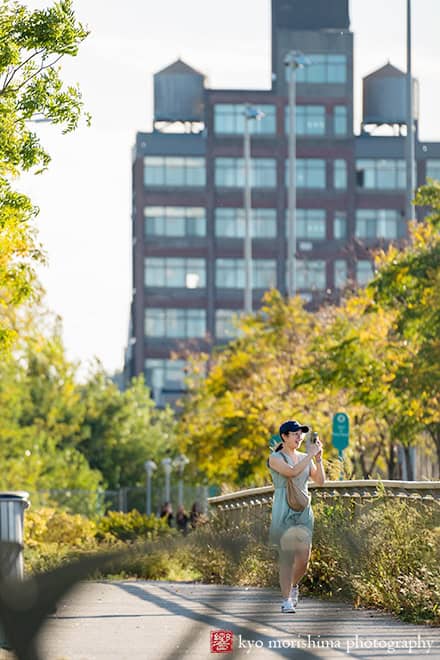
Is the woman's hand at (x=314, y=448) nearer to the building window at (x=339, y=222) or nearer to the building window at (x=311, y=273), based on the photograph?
the building window at (x=311, y=273)

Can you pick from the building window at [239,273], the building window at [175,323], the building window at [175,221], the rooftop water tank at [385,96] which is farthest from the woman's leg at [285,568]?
the building window at [175,221]

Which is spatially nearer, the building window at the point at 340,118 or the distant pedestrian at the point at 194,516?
the distant pedestrian at the point at 194,516

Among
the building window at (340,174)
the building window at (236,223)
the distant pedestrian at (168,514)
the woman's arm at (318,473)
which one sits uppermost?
the building window at (340,174)

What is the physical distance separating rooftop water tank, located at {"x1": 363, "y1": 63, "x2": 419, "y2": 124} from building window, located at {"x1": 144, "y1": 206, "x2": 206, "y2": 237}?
12.9 meters

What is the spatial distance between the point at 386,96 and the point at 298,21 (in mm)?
8088

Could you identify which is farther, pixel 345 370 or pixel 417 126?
pixel 417 126

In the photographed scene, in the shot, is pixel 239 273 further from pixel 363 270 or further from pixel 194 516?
pixel 194 516

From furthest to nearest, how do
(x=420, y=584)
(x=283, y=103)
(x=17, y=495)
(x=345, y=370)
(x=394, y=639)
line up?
1. (x=283, y=103)
2. (x=345, y=370)
3. (x=17, y=495)
4. (x=420, y=584)
5. (x=394, y=639)

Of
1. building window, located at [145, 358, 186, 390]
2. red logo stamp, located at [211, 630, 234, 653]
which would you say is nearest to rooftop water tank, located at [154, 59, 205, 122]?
building window, located at [145, 358, 186, 390]

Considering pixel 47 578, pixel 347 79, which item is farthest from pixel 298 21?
pixel 47 578

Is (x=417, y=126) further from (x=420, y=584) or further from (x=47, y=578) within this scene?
(x=47, y=578)

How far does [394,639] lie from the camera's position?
1146 cm

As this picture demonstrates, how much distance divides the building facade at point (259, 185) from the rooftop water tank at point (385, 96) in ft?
0.22

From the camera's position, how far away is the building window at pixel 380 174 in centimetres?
11856
